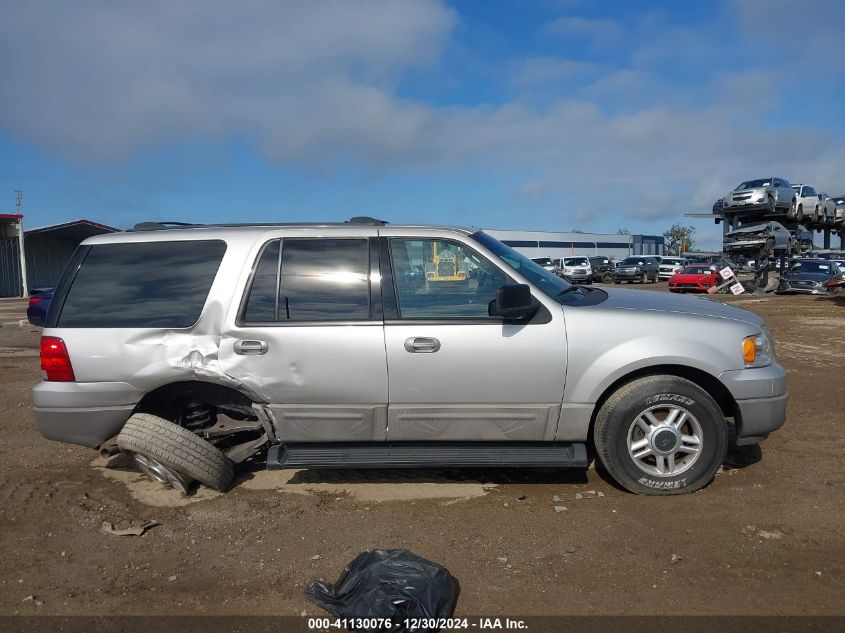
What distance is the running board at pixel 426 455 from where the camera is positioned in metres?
4.05

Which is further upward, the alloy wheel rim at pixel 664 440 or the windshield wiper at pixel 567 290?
the windshield wiper at pixel 567 290

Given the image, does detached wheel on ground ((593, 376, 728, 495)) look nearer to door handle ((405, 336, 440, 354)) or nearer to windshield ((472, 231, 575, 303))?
windshield ((472, 231, 575, 303))

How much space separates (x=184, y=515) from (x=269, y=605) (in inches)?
52.1

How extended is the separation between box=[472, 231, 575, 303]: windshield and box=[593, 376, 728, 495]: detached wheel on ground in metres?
0.82

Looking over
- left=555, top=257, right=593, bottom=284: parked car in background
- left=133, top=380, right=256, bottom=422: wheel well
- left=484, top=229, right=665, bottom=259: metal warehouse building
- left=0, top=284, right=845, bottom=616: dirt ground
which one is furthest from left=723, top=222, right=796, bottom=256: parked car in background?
left=484, top=229, right=665, bottom=259: metal warehouse building

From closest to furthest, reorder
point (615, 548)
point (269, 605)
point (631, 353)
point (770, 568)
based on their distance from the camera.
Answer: point (269, 605)
point (770, 568)
point (615, 548)
point (631, 353)

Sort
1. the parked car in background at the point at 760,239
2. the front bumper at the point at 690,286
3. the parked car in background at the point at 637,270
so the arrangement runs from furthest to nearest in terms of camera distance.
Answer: the parked car in background at the point at 637,270
the front bumper at the point at 690,286
the parked car in background at the point at 760,239

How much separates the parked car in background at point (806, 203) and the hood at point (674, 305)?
2926cm

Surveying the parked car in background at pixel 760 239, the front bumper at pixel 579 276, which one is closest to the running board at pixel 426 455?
the parked car in background at pixel 760 239

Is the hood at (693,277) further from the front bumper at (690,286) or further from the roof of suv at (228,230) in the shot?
the roof of suv at (228,230)

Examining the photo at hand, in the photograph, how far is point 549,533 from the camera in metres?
3.76

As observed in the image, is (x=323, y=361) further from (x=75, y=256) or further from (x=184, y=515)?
(x=75, y=256)

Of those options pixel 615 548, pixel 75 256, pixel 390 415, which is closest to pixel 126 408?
pixel 75 256

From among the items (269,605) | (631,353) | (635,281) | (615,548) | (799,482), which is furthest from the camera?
(635,281)
